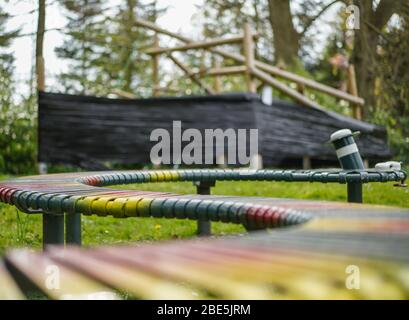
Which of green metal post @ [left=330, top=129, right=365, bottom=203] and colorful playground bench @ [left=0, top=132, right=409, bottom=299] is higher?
green metal post @ [left=330, top=129, right=365, bottom=203]

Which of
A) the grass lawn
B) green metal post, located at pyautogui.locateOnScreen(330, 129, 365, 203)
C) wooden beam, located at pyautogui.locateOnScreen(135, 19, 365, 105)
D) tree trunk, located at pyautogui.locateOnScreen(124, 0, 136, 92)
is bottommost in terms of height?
the grass lawn

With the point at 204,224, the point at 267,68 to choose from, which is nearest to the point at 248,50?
the point at 267,68

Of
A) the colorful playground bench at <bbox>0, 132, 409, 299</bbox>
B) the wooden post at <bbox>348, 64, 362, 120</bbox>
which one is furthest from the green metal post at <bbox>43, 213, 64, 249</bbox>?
the wooden post at <bbox>348, 64, 362, 120</bbox>

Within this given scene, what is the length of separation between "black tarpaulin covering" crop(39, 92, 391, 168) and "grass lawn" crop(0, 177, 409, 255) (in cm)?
107

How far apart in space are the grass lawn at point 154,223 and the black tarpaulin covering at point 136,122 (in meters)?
1.07

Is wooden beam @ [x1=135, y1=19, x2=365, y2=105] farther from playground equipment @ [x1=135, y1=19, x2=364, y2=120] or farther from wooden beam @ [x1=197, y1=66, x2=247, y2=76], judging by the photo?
wooden beam @ [x1=197, y1=66, x2=247, y2=76]

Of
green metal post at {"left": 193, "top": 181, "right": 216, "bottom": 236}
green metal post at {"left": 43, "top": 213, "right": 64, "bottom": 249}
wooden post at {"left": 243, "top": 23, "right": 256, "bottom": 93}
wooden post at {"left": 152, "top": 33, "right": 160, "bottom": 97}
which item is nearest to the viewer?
green metal post at {"left": 43, "top": 213, "right": 64, "bottom": 249}

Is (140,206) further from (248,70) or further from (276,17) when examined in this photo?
(276,17)

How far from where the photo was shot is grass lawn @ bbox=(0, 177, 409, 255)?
3416 mm

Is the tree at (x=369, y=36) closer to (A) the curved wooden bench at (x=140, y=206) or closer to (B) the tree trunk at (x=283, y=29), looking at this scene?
(B) the tree trunk at (x=283, y=29)

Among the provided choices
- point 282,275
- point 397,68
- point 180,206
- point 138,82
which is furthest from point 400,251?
point 138,82

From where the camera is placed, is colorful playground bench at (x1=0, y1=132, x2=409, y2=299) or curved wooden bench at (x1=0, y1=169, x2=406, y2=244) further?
curved wooden bench at (x1=0, y1=169, x2=406, y2=244)

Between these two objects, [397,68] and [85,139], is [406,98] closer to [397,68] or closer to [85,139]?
[397,68]

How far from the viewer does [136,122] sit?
22.2 ft
